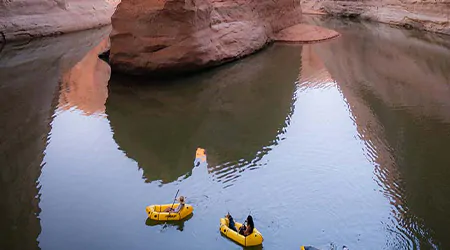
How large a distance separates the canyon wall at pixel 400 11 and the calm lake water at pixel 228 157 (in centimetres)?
418

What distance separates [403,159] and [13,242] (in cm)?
423

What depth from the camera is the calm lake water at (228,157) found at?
4004 millimetres

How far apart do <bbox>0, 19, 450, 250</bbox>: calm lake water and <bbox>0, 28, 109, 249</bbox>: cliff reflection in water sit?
0.02 m

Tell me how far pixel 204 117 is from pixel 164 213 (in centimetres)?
299

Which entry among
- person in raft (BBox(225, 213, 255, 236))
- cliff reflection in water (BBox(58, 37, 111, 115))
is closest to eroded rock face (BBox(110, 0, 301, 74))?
cliff reflection in water (BBox(58, 37, 111, 115))

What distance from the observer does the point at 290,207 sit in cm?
432

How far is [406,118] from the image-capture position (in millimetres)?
6793

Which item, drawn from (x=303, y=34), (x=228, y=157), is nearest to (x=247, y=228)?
(x=228, y=157)

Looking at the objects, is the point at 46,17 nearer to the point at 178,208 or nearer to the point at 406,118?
the point at 406,118

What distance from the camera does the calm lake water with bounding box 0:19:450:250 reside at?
4.00m

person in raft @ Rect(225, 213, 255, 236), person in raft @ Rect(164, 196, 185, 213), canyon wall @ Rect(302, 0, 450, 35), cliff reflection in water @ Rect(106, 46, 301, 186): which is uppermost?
person in raft @ Rect(164, 196, 185, 213)

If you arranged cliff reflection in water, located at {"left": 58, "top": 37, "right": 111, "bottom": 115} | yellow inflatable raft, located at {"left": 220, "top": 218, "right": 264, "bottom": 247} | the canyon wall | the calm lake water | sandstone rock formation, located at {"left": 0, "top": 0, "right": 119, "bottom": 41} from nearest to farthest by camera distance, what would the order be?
yellow inflatable raft, located at {"left": 220, "top": 218, "right": 264, "bottom": 247}
the calm lake water
cliff reflection in water, located at {"left": 58, "top": 37, "right": 111, "bottom": 115}
sandstone rock formation, located at {"left": 0, "top": 0, "right": 119, "bottom": 41}
the canyon wall

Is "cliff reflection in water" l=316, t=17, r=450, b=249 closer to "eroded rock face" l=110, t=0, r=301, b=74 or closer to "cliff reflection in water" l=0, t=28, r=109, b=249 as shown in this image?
"eroded rock face" l=110, t=0, r=301, b=74

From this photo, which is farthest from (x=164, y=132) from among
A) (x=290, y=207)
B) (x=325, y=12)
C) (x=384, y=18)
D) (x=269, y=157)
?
(x=325, y=12)
